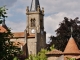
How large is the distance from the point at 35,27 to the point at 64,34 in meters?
48.4

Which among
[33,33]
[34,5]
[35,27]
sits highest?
[34,5]

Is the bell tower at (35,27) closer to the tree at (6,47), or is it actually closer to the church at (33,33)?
the church at (33,33)

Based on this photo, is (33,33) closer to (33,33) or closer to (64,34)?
(33,33)

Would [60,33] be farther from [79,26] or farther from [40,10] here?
[40,10]

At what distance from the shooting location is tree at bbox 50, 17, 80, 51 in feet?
169

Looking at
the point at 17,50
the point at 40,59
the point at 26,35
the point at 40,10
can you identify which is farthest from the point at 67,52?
the point at 40,10

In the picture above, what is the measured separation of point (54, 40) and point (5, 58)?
34283mm

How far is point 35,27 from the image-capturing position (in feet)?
330

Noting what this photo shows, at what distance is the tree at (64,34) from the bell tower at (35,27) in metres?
41.2

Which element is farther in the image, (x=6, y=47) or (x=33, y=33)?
(x=33, y=33)

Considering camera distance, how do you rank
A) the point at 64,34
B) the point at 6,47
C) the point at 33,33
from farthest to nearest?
1. the point at 33,33
2. the point at 64,34
3. the point at 6,47

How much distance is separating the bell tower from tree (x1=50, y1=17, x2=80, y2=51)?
41.2 meters

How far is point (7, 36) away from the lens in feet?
64.2

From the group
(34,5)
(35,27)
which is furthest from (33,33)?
(34,5)
